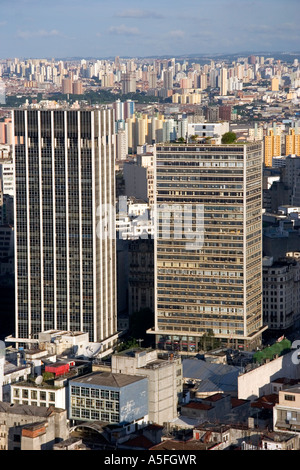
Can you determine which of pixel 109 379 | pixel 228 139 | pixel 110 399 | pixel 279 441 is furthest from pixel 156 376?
pixel 228 139

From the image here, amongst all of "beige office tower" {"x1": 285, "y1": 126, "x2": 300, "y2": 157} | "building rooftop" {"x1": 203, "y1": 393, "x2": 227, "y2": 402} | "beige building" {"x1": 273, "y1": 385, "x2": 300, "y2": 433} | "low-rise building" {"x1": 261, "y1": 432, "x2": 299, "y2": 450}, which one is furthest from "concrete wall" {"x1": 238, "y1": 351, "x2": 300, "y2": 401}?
"beige office tower" {"x1": 285, "y1": 126, "x2": 300, "y2": 157}

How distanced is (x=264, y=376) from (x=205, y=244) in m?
4.72

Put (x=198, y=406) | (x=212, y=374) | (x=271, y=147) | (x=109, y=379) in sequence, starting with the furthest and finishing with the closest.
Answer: (x=271, y=147) < (x=212, y=374) < (x=198, y=406) < (x=109, y=379)

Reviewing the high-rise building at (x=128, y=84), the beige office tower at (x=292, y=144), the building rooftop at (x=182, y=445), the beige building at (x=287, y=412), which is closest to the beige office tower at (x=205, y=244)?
the beige building at (x=287, y=412)

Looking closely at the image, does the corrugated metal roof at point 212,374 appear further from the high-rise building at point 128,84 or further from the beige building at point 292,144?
the high-rise building at point 128,84

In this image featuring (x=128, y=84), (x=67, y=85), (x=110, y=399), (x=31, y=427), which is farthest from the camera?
(x=128, y=84)

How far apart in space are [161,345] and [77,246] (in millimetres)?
2567

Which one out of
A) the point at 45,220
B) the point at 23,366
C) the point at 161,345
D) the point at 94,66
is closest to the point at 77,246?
the point at 45,220

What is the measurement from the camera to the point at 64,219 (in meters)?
22.8

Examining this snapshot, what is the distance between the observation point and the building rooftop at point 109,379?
1627cm

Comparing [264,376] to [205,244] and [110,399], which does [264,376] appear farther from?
[205,244]

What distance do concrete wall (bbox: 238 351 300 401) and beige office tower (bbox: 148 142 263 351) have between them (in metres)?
3.45

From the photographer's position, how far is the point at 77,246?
22.7 metres

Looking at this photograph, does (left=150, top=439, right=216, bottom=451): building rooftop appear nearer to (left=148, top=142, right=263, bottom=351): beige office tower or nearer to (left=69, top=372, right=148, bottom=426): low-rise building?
(left=69, top=372, right=148, bottom=426): low-rise building
